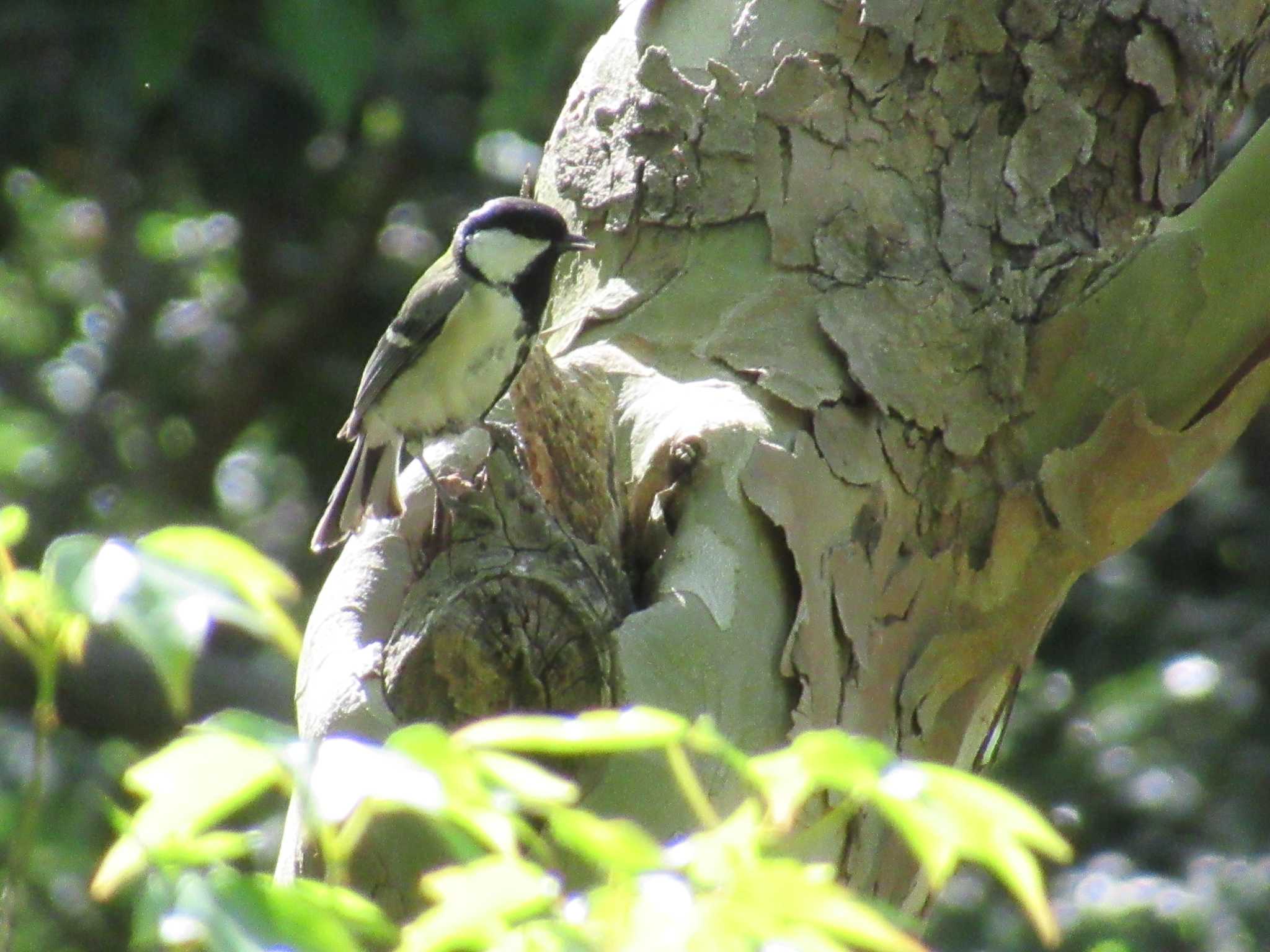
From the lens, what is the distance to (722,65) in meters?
2.08

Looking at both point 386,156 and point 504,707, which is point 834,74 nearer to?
point 504,707

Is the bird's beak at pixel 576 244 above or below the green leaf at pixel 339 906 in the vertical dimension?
above

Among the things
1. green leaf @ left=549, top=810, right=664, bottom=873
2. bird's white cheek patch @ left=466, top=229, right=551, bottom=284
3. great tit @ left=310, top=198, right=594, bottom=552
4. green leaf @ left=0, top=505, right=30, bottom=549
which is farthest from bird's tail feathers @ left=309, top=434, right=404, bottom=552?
green leaf @ left=549, top=810, right=664, bottom=873

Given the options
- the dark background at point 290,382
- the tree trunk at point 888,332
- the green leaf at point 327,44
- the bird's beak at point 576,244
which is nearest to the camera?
the tree trunk at point 888,332

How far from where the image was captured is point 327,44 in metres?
3.29

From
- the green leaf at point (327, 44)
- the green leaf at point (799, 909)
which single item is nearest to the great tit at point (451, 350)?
the green leaf at point (327, 44)

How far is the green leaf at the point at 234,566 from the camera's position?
0.66m

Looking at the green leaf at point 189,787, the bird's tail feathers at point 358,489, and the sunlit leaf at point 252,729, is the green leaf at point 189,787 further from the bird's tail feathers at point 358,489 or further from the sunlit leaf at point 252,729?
the bird's tail feathers at point 358,489

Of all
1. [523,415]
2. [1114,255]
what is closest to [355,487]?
[523,415]

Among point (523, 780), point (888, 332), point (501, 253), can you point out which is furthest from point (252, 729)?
point (501, 253)

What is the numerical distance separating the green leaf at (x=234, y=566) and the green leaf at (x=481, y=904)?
0.12m

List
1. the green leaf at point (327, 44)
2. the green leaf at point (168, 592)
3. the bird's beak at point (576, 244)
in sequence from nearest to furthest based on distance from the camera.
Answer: the green leaf at point (168, 592) < the bird's beak at point (576, 244) < the green leaf at point (327, 44)

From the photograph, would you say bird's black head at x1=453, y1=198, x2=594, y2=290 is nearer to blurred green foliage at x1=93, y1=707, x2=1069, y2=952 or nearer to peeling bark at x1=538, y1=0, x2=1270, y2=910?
peeling bark at x1=538, y1=0, x2=1270, y2=910

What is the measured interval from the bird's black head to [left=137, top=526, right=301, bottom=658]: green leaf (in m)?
1.45
